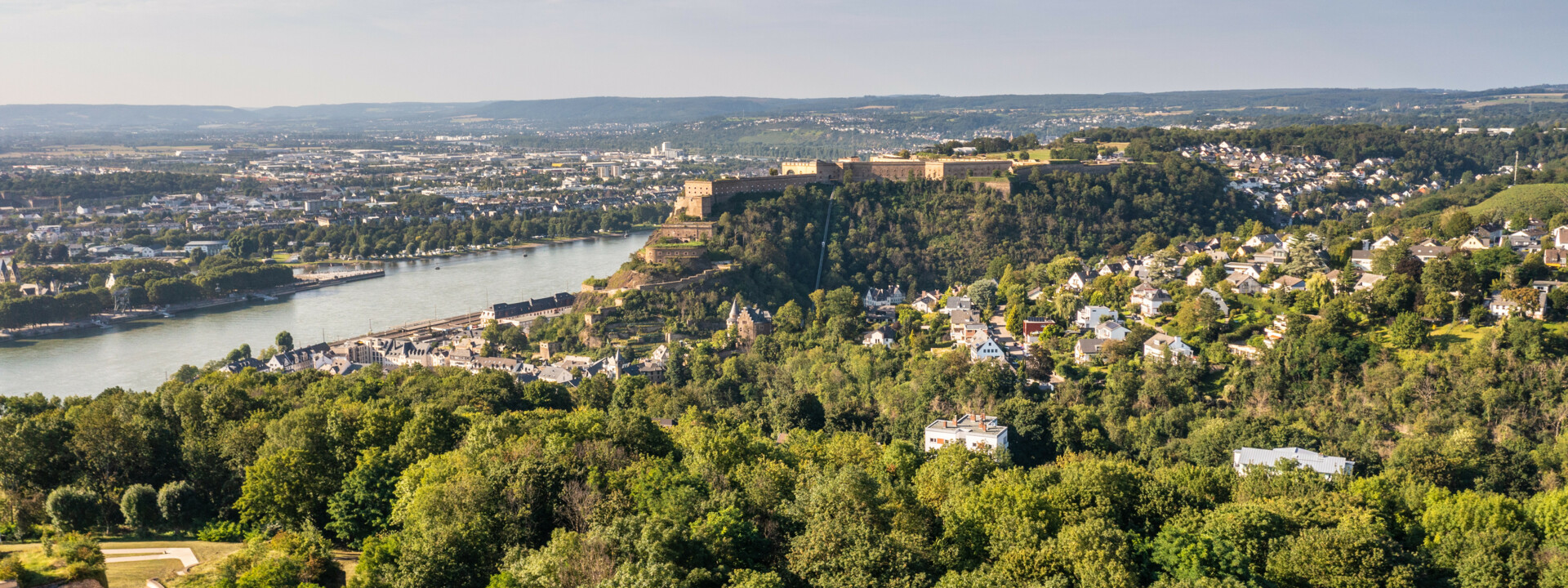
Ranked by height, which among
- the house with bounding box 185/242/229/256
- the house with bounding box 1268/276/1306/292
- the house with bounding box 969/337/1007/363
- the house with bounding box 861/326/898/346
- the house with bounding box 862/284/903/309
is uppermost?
the house with bounding box 1268/276/1306/292

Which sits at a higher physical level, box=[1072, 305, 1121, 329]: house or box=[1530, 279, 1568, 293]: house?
box=[1530, 279, 1568, 293]: house

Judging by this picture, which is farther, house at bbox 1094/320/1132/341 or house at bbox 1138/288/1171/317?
house at bbox 1138/288/1171/317

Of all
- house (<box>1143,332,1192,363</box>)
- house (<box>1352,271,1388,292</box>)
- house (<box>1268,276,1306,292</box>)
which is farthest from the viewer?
house (<box>1268,276,1306,292</box>)

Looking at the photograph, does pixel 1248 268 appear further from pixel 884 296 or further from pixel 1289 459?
pixel 1289 459

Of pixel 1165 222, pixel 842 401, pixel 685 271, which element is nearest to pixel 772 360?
pixel 842 401

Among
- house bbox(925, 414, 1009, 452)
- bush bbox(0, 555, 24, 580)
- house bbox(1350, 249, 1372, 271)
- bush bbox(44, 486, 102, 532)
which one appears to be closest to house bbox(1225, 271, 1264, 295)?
house bbox(1350, 249, 1372, 271)

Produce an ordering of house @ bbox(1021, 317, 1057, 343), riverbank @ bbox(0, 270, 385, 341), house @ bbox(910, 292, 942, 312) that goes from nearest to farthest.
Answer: house @ bbox(1021, 317, 1057, 343) → house @ bbox(910, 292, 942, 312) → riverbank @ bbox(0, 270, 385, 341)

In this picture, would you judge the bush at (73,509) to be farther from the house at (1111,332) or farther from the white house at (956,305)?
the white house at (956,305)

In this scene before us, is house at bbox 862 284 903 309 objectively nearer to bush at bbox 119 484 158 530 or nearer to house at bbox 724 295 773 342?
house at bbox 724 295 773 342
